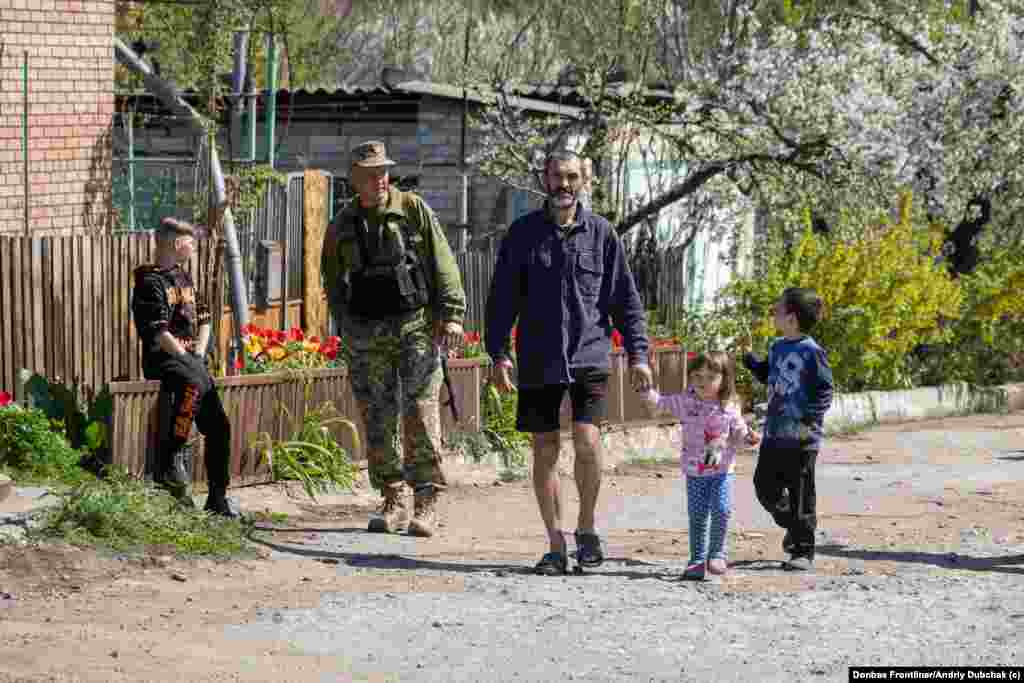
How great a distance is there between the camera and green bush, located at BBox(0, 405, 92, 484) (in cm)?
952

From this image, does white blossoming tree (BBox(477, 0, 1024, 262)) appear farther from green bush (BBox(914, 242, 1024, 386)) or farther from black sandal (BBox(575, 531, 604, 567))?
black sandal (BBox(575, 531, 604, 567))

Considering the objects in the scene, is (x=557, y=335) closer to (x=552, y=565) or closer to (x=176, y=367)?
(x=552, y=565)

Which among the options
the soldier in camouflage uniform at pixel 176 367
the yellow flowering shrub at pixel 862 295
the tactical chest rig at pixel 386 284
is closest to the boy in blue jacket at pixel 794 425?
the tactical chest rig at pixel 386 284

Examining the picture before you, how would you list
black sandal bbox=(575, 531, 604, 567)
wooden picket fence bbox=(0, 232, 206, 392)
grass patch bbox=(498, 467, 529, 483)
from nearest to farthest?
black sandal bbox=(575, 531, 604, 567), wooden picket fence bbox=(0, 232, 206, 392), grass patch bbox=(498, 467, 529, 483)

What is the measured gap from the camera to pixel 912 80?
65.7ft

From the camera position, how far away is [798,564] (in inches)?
337

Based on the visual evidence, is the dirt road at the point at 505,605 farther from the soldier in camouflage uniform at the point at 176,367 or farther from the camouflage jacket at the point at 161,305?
the camouflage jacket at the point at 161,305

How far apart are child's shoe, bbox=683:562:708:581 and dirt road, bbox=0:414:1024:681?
10 cm

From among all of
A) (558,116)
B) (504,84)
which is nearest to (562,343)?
(504,84)

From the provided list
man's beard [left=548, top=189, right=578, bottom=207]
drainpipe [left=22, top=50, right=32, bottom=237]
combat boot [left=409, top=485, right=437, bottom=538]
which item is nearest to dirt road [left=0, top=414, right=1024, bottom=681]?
combat boot [left=409, top=485, right=437, bottom=538]

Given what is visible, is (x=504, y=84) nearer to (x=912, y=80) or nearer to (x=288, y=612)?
(x=912, y=80)

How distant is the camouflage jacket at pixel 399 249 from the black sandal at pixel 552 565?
1317 millimetres

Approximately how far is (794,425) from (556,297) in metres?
1.26

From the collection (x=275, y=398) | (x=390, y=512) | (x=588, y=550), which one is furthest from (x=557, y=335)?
(x=275, y=398)
